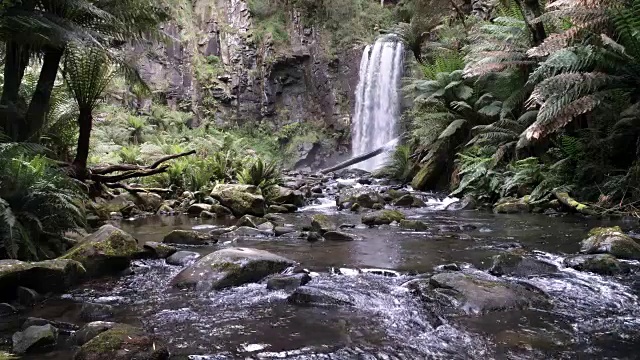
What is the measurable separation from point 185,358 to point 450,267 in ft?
8.33

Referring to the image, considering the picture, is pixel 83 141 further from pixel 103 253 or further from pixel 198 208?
pixel 103 253

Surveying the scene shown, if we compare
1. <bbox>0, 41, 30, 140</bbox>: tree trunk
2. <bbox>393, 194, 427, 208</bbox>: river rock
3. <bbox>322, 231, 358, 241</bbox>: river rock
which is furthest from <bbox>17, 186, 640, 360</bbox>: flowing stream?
<bbox>393, 194, 427, 208</bbox>: river rock

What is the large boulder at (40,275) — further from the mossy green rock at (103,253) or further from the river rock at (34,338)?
the river rock at (34,338)

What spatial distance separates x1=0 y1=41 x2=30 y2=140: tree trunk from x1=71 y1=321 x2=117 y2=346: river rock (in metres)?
A: 4.27

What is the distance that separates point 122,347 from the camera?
92.5 inches

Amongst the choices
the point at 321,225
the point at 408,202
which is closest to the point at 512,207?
the point at 408,202

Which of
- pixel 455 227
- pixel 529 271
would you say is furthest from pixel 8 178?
pixel 455 227

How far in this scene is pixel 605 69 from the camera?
23.6 ft

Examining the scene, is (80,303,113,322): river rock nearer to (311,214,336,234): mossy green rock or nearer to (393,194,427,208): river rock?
(311,214,336,234): mossy green rock

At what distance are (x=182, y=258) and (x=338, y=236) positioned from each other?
2.03m

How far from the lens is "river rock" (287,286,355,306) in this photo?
3.32 metres

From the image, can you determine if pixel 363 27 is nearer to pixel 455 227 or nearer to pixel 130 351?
pixel 455 227

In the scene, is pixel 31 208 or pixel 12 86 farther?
pixel 12 86

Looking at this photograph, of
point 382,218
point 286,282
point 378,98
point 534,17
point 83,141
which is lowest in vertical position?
point 286,282
